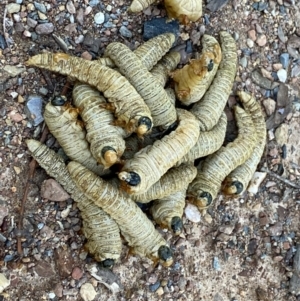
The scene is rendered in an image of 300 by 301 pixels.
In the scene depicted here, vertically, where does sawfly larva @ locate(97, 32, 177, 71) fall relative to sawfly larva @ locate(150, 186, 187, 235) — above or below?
above

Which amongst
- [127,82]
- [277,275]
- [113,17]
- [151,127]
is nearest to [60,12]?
[113,17]

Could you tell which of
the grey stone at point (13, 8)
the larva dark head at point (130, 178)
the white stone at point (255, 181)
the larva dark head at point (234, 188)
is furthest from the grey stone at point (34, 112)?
the white stone at point (255, 181)

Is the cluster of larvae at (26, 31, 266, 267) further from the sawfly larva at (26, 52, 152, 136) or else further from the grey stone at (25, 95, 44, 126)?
the grey stone at (25, 95, 44, 126)

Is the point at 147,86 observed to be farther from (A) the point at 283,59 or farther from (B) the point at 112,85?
(A) the point at 283,59

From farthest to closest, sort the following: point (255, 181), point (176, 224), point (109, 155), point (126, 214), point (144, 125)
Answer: point (255, 181) → point (176, 224) → point (126, 214) → point (144, 125) → point (109, 155)

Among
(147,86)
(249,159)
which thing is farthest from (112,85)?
(249,159)

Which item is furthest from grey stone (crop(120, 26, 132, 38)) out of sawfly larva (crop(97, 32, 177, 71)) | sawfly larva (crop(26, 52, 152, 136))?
sawfly larva (crop(26, 52, 152, 136))

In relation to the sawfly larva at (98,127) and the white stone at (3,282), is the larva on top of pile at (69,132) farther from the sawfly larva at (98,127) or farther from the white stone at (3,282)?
the white stone at (3,282)
